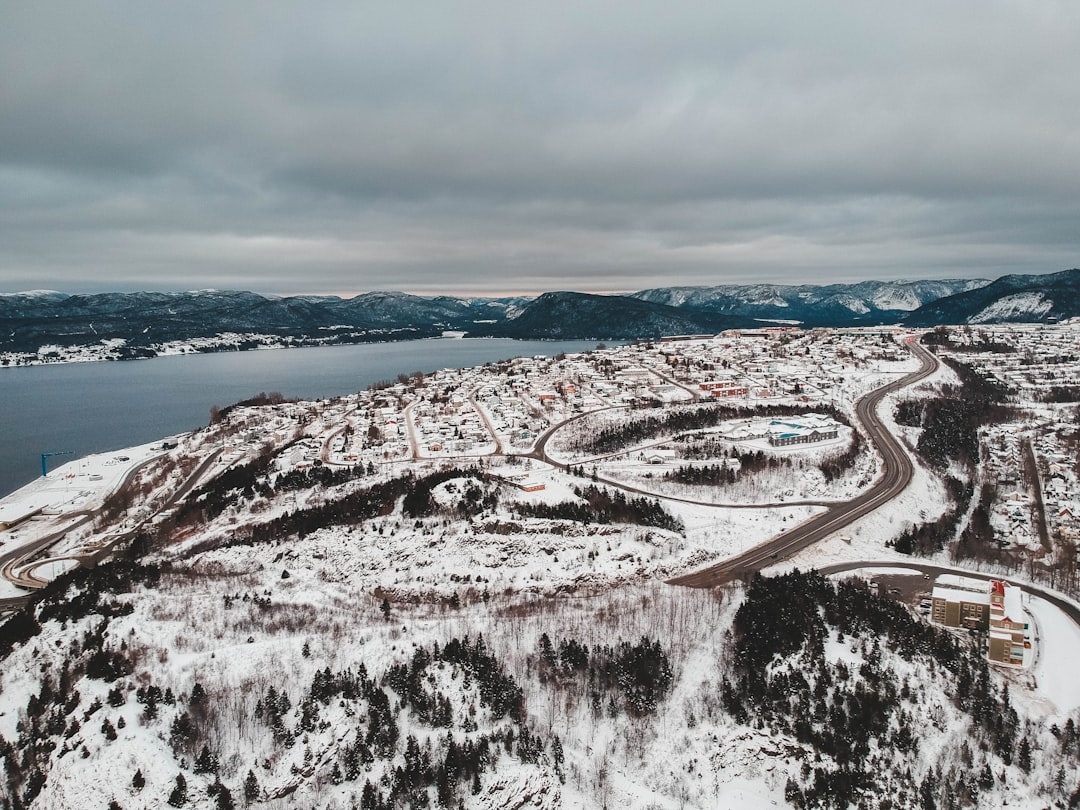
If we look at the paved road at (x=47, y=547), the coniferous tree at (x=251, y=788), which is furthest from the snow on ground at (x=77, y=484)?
the coniferous tree at (x=251, y=788)

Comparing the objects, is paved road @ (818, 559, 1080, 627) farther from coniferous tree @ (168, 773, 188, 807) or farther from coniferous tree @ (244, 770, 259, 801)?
coniferous tree @ (168, 773, 188, 807)

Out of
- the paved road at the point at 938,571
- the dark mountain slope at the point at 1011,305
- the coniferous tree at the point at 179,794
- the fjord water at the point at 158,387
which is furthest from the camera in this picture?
the dark mountain slope at the point at 1011,305

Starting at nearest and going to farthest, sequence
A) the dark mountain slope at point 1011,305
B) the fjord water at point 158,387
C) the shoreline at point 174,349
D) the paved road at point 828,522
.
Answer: the paved road at point 828,522 → the fjord water at point 158,387 → the dark mountain slope at point 1011,305 → the shoreline at point 174,349

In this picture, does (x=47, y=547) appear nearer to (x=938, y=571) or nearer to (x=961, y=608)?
(x=961, y=608)

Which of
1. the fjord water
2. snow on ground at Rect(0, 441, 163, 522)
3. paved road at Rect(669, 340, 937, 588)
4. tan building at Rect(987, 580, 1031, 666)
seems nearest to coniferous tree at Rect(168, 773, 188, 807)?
paved road at Rect(669, 340, 937, 588)

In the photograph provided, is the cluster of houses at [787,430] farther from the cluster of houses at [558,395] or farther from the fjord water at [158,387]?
the fjord water at [158,387]

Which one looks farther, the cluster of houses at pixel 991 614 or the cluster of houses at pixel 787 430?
the cluster of houses at pixel 787 430

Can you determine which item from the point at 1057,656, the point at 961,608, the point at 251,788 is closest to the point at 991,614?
the point at 961,608
